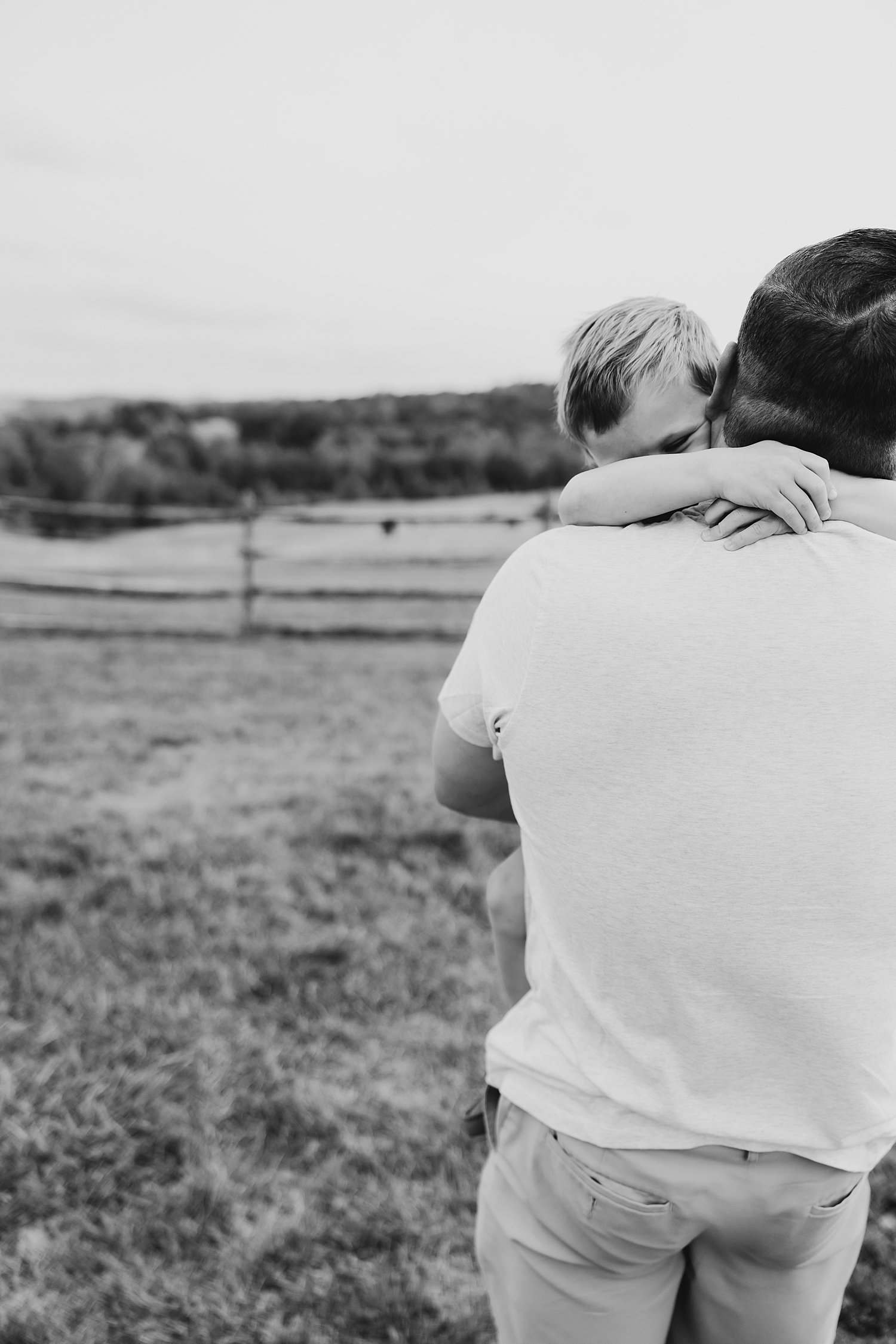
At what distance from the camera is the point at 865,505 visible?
99cm

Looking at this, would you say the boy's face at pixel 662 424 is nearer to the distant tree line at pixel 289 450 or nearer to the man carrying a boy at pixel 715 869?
the man carrying a boy at pixel 715 869

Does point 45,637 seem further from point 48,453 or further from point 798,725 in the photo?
point 798,725

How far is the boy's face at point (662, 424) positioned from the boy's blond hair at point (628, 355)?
0.01 metres

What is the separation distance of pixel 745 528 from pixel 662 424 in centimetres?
50

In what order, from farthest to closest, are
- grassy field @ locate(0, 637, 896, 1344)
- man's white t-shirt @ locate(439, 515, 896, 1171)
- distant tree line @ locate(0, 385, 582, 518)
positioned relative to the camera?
distant tree line @ locate(0, 385, 582, 518), grassy field @ locate(0, 637, 896, 1344), man's white t-shirt @ locate(439, 515, 896, 1171)

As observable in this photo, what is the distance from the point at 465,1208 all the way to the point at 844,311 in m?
2.20

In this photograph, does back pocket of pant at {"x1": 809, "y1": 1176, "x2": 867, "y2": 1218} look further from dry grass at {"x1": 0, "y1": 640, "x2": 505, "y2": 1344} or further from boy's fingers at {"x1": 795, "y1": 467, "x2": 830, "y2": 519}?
dry grass at {"x1": 0, "y1": 640, "x2": 505, "y2": 1344}

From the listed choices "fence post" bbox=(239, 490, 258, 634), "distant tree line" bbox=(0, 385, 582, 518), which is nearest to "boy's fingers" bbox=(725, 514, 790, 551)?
"fence post" bbox=(239, 490, 258, 634)

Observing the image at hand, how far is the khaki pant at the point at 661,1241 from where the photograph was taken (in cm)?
102

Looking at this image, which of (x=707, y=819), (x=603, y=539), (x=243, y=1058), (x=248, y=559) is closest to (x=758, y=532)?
(x=603, y=539)

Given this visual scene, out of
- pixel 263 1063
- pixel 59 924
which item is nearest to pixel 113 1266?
pixel 263 1063

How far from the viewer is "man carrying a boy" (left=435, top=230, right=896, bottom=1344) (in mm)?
888

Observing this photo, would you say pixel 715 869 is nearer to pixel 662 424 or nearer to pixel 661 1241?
pixel 661 1241

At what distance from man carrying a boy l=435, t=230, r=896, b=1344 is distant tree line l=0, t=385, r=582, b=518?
15824 millimetres
